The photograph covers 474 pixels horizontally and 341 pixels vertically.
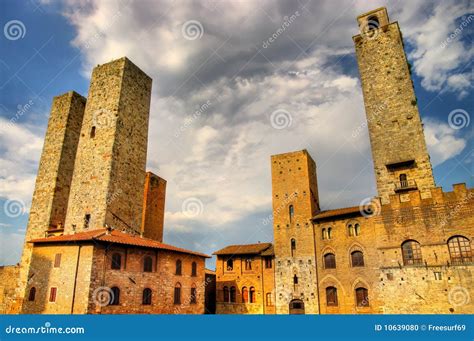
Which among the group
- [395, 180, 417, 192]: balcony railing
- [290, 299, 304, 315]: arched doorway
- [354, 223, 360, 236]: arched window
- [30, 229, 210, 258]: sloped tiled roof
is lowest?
[290, 299, 304, 315]: arched doorway

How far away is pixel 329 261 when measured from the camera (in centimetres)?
2916

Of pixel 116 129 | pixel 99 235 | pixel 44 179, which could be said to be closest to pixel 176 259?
pixel 99 235

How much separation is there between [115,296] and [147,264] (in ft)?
10.3

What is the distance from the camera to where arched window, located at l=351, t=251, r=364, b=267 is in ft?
89.6

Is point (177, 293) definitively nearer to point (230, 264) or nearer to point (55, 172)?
point (230, 264)

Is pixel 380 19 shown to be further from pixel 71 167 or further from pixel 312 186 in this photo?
pixel 71 167

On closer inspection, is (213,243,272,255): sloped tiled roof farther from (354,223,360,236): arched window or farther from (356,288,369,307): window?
(356,288,369,307): window

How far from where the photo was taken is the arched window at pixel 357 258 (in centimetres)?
2733
